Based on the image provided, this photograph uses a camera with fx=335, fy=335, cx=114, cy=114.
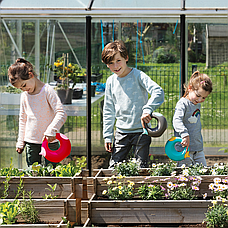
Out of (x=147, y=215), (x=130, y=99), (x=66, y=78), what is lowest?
(x=147, y=215)

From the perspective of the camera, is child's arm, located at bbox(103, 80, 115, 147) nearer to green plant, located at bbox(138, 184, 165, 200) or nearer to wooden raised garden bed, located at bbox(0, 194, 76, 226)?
green plant, located at bbox(138, 184, 165, 200)

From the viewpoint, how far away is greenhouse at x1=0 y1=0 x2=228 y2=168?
13.5 feet

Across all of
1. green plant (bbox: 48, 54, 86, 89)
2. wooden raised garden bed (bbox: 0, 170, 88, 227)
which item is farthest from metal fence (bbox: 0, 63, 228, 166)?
wooden raised garden bed (bbox: 0, 170, 88, 227)

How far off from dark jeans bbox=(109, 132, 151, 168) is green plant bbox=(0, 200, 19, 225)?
47.2 inches

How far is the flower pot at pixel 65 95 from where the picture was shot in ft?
13.8

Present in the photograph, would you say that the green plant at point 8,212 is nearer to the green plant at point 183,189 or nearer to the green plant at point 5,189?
the green plant at point 5,189

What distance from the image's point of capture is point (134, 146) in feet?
11.2

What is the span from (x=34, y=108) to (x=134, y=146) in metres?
1.11

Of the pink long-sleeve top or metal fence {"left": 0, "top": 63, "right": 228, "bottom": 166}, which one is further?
metal fence {"left": 0, "top": 63, "right": 228, "bottom": 166}

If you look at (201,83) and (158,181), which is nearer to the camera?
(158,181)

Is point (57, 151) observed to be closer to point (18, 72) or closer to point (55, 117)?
point (55, 117)

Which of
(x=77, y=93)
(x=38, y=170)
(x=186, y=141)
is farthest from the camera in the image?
(x=77, y=93)
